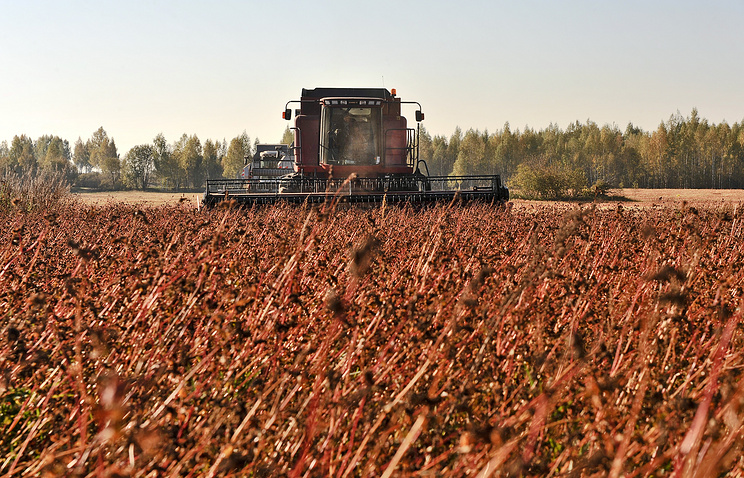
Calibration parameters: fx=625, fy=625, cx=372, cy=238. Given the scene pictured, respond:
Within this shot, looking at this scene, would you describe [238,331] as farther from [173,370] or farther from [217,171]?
[217,171]

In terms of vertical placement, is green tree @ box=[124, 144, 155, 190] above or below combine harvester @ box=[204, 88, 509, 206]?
above

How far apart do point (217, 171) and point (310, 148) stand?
269 ft

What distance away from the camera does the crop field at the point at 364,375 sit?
5.07 feet

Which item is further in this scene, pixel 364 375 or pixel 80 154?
pixel 80 154

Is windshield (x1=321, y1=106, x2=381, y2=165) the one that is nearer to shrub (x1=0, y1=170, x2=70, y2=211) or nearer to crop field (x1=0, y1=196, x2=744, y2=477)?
shrub (x1=0, y1=170, x2=70, y2=211)

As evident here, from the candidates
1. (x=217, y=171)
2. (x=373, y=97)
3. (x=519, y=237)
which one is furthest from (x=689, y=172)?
(x=519, y=237)

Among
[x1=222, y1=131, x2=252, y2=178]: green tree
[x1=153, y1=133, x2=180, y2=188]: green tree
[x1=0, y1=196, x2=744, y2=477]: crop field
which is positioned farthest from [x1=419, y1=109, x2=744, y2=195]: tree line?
[x1=0, y1=196, x2=744, y2=477]: crop field

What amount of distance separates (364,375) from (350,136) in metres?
11.5

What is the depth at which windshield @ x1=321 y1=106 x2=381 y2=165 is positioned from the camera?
12.9m

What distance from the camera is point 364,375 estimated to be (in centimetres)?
183

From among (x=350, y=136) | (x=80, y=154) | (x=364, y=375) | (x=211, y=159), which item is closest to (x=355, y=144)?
(x=350, y=136)

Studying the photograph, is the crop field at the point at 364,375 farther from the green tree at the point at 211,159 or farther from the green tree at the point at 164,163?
the green tree at the point at 211,159

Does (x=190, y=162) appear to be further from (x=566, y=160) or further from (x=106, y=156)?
(x=566, y=160)

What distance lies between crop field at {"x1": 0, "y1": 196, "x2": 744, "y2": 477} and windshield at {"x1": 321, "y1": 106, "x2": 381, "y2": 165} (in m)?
9.01
